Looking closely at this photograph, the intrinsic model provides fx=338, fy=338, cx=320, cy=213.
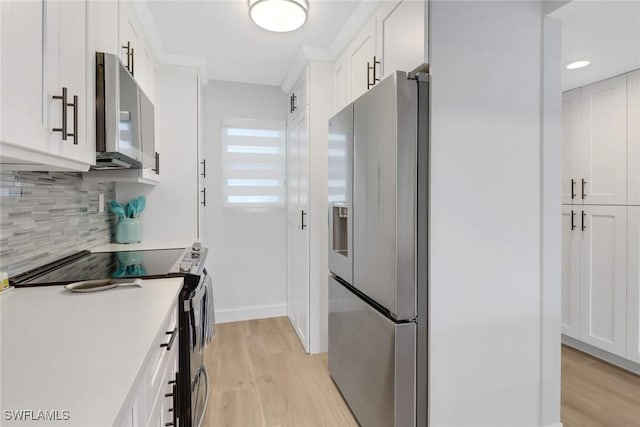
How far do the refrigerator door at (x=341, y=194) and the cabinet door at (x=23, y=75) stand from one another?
1373 mm

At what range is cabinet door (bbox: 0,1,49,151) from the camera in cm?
78

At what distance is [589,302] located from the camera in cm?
263

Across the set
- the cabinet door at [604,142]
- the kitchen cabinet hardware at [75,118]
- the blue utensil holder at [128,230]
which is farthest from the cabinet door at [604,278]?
the blue utensil holder at [128,230]

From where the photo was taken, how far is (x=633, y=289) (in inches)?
92.4

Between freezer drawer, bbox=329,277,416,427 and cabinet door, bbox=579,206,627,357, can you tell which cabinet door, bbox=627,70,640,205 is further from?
freezer drawer, bbox=329,277,416,427

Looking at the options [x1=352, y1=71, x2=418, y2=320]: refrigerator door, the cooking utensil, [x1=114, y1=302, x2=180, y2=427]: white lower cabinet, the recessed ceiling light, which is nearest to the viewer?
[x1=114, y1=302, x2=180, y2=427]: white lower cabinet

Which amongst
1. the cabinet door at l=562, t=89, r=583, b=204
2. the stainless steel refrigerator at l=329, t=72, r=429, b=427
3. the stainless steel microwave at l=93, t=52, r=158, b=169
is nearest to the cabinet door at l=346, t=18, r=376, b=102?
the stainless steel refrigerator at l=329, t=72, r=429, b=427

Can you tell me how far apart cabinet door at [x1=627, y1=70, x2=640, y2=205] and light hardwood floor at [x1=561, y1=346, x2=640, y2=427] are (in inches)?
47.7

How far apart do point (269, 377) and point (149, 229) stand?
1.43 m

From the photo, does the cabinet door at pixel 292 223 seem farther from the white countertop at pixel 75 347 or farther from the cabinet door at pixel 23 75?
the cabinet door at pixel 23 75

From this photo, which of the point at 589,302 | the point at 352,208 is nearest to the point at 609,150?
the point at 589,302

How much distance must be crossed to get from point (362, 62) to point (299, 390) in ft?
7.04

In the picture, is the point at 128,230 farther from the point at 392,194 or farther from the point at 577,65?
the point at 577,65

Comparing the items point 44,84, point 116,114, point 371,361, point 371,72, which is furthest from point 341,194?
point 44,84
